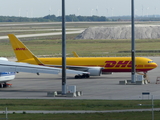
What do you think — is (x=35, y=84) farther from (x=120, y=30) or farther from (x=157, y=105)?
(x=120, y=30)

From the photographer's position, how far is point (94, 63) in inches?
2475

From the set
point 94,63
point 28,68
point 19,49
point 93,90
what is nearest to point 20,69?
point 28,68

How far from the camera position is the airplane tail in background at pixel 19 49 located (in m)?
62.9

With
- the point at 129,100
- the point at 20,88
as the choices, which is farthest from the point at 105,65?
the point at 129,100

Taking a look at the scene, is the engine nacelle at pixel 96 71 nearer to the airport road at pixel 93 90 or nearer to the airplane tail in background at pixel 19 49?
the airport road at pixel 93 90

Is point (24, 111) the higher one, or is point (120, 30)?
point (120, 30)

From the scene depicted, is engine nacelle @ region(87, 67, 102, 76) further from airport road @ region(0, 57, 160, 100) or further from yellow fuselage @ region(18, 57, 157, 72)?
airport road @ region(0, 57, 160, 100)

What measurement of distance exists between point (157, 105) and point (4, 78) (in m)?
22.1

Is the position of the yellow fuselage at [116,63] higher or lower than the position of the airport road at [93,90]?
higher

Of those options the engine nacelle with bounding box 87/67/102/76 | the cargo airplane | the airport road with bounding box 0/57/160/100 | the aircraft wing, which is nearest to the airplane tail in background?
the cargo airplane

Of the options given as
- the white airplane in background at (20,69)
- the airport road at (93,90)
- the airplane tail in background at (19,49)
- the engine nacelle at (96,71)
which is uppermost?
the airplane tail in background at (19,49)

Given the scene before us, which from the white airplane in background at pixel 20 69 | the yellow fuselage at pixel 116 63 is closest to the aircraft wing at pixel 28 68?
the white airplane in background at pixel 20 69

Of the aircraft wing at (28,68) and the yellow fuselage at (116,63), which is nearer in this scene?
the aircraft wing at (28,68)

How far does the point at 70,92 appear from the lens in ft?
139
